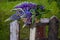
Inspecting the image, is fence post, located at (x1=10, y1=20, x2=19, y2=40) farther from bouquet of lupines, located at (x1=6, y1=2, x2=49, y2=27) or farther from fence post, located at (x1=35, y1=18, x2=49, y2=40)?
fence post, located at (x1=35, y1=18, x2=49, y2=40)

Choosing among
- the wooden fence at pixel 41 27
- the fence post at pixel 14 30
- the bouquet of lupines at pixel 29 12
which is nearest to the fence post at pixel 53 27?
the wooden fence at pixel 41 27

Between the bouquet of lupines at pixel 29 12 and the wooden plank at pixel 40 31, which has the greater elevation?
the bouquet of lupines at pixel 29 12

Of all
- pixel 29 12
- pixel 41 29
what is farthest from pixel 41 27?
pixel 29 12

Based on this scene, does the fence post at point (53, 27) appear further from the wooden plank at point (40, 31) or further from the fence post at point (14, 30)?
the fence post at point (14, 30)

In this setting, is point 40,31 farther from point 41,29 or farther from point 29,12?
point 29,12

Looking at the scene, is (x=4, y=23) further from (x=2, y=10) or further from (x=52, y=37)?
(x=52, y=37)

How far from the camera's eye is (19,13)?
5.77ft

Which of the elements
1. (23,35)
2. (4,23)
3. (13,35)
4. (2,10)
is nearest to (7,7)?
(2,10)

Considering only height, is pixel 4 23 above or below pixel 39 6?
below

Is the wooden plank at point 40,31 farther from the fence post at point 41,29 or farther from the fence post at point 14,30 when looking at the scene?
the fence post at point 14,30

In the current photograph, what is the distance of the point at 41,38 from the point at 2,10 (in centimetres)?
86

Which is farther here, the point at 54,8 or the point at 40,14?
the point at 54,8

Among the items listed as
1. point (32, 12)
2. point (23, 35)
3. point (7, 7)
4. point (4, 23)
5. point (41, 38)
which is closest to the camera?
point (32, 12)

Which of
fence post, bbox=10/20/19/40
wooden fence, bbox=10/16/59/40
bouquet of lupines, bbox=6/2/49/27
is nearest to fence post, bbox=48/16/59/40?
wooden fence, bbox=10/16/59/40
